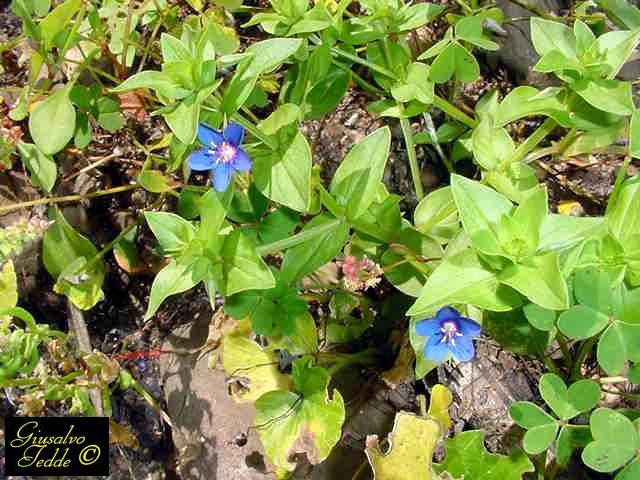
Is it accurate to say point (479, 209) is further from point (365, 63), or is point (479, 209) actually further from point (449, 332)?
point (365, 63)

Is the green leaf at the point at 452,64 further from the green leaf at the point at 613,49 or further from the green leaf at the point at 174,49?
the green leaf at the point at 174,49

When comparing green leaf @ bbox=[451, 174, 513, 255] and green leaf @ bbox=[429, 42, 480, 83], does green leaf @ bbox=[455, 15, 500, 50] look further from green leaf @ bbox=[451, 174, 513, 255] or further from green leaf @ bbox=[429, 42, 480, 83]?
green leaf @ bbox=[451, 174, 513, 255]

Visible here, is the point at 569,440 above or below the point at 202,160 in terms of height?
below

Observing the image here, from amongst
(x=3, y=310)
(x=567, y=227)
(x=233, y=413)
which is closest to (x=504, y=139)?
(x=567, y=227)

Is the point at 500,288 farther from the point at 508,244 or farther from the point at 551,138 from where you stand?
the point at 551,138

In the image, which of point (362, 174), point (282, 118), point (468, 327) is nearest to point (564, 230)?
point (468, 327)

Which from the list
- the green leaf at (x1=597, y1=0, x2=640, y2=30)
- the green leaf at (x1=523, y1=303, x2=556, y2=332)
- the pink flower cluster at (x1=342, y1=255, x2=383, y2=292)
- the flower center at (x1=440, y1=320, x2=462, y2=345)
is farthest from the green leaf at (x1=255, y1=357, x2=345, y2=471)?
the green leaf at (x1=597, y1=0, x2=640, y2=30)
